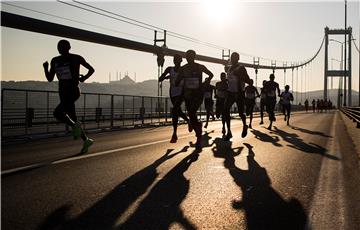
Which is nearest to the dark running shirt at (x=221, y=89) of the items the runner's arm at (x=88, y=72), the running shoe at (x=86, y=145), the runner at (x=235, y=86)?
the runner at (x=235, y=86)

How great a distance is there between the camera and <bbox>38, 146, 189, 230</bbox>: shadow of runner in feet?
10.1

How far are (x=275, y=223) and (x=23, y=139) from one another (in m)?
9.07

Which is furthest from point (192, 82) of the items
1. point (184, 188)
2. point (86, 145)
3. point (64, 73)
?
point (184, 188)

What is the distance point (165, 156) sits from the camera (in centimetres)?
711

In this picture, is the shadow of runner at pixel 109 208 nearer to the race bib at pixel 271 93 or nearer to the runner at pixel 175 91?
the runner at pixel 175 91

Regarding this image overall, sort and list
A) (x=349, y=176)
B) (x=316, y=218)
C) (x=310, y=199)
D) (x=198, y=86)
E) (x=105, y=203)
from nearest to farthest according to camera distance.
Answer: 1. (x=316, y=218)
2. (x=105, y=203)
3. (x=310, y=199)
4. (x=349, y=176)
5. (x=198, y=86)

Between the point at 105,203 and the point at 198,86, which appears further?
the point at 198,86

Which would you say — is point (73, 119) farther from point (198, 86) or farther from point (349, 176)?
point (349, 176)

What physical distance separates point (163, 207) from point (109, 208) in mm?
416

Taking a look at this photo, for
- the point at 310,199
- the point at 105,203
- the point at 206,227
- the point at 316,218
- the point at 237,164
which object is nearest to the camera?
the point at 206,227

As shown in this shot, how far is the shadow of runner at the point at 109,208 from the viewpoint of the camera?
3.07 m

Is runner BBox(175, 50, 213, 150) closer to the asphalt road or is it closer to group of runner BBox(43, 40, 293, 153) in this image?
group of runner BBox(43, 40, 293, 153)

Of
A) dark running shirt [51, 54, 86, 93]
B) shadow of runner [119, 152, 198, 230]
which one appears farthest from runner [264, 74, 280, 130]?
shadow of runner [119, 152, 198, 230]

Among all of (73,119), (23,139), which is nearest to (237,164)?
(73,119)
